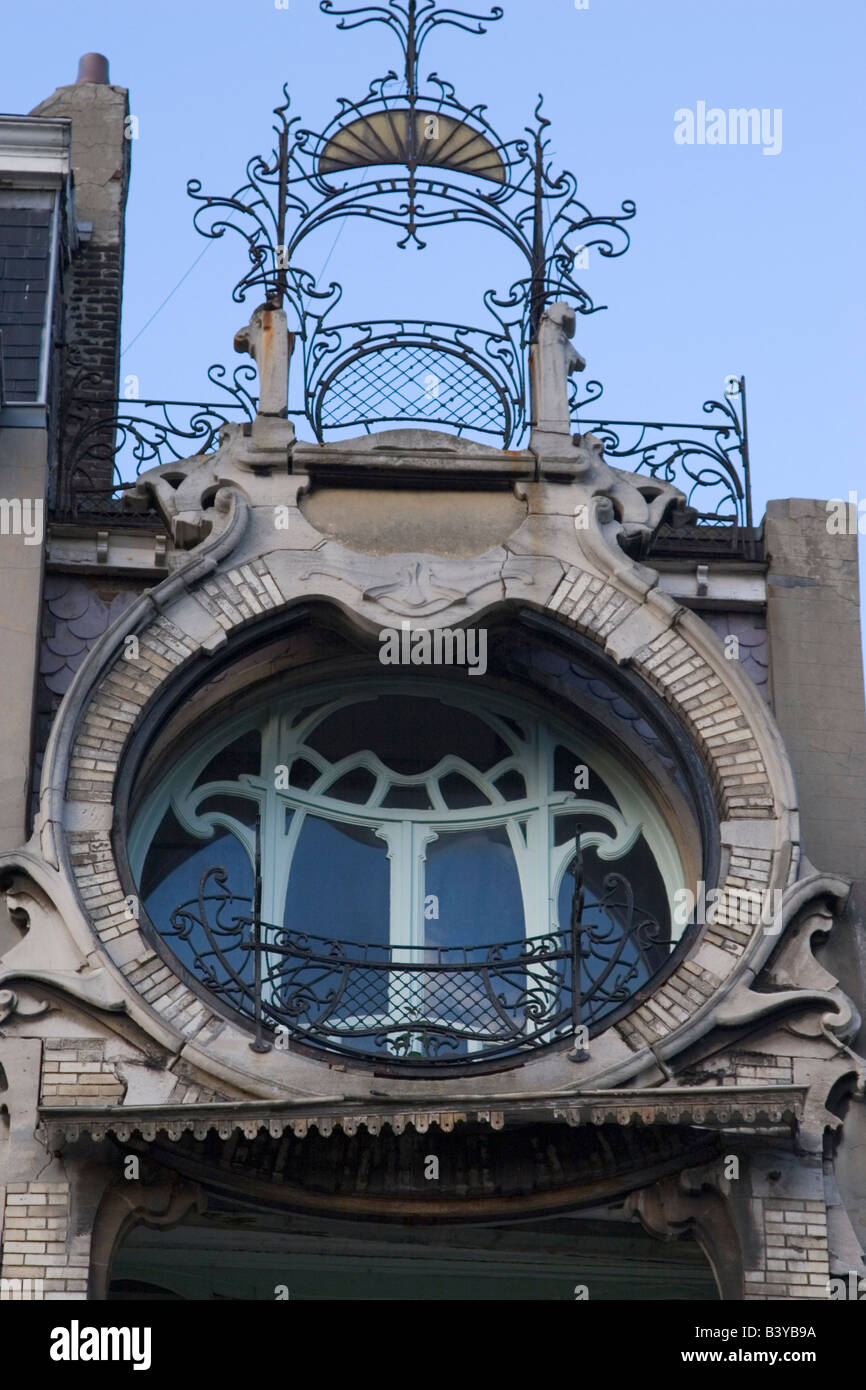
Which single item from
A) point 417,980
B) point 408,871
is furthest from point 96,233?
point 417,980

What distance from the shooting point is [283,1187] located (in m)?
14.2

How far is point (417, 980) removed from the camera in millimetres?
15016

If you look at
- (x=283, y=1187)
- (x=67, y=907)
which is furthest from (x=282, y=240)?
(x=283, y=1187)

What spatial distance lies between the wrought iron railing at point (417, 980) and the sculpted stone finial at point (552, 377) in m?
2.76

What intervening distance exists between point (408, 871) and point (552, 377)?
3211 mm

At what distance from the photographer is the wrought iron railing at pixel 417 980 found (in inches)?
575

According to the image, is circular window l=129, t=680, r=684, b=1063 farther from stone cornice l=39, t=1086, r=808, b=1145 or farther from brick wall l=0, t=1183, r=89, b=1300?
brick wall l=0, t=1183, r=89, b=1300
